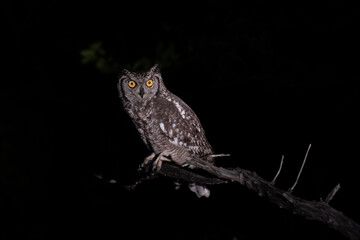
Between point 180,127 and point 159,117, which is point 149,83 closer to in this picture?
point 159,117

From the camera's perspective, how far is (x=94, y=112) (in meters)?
4.64

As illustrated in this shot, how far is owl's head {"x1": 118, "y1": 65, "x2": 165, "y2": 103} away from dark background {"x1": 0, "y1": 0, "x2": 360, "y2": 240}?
302 mm

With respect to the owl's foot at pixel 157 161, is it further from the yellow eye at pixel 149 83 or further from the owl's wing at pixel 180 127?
the yellow eye at pixel 149 83

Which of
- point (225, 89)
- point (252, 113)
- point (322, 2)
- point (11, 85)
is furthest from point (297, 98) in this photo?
point (11, 85)

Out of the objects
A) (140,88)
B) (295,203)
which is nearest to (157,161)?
(140,88)

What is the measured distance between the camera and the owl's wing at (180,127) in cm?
247

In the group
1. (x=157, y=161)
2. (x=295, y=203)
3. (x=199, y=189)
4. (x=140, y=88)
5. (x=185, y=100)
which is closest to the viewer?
(x=295, y=203)

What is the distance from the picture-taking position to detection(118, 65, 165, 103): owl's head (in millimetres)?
2449

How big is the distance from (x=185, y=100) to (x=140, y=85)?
1.43 metres

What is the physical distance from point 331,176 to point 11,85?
417cm

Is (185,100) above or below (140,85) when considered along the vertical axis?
below

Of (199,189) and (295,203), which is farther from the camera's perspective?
(199,189)

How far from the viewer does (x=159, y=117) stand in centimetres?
246

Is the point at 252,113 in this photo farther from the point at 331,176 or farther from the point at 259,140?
the point at 331,176
